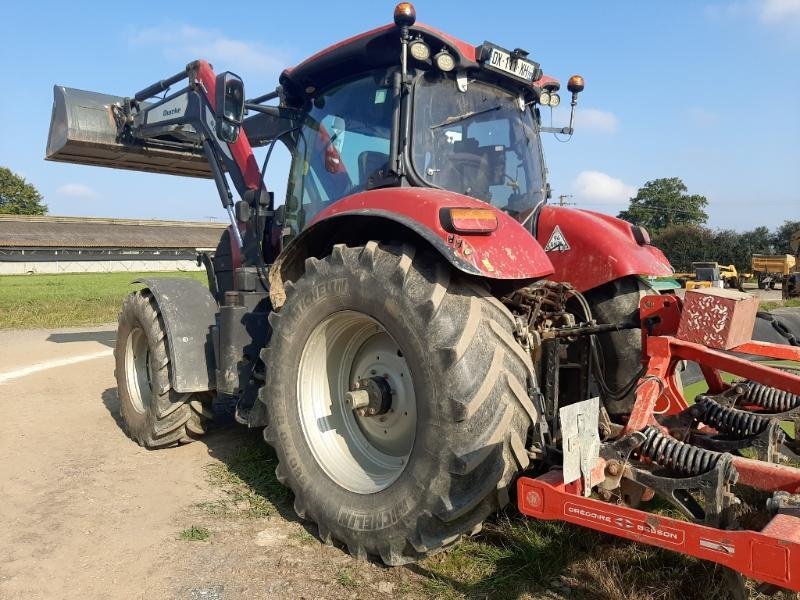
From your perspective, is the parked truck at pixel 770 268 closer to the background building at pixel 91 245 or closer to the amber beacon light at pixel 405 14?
the amber beacon light at pixel 405 14

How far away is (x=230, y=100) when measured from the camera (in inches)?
161

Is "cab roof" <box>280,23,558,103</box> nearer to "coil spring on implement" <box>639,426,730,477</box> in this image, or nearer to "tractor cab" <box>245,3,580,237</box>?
"tractor cab" <box>245,3,580,237</box>

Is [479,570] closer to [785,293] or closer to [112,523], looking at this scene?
[112,523]

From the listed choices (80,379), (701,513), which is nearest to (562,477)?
(701,513)

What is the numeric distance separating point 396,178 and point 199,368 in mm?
1892

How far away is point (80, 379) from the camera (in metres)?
6.93

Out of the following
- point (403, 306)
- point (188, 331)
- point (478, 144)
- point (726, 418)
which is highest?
point (478, 144)

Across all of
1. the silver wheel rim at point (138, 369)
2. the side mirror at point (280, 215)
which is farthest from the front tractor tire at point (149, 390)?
the side mirror at point (280, 215)

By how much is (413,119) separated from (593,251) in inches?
48.3

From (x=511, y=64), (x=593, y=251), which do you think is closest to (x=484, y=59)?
(x=511, y=64)

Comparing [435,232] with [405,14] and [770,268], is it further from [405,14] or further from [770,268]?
[770,268]

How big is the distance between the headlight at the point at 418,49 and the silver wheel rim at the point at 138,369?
3.01m

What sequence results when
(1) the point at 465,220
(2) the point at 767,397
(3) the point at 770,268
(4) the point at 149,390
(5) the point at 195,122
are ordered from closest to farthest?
(1) the point at 465,220 < (2) the point at 767,397 < (4) the point at 149,390 < (5) the point at 195,122 < (3) the point at 770,268

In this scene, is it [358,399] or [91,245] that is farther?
[91,245]
